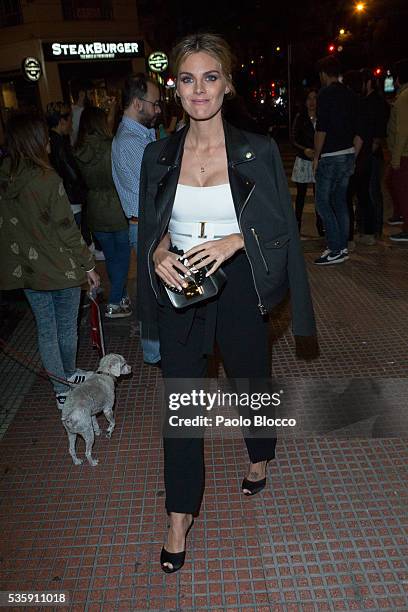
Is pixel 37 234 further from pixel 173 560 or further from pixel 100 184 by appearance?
pixel 173 560

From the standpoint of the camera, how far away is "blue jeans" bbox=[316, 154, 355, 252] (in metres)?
6.02

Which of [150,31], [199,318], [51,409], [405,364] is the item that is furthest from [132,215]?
[150,31]

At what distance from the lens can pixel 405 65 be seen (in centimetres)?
639

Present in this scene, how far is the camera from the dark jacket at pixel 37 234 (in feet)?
10.5

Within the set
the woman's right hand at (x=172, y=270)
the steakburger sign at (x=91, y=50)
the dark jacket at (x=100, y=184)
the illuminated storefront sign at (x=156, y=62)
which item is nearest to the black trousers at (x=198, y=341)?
the woman's right hand at (x=172, y=270)

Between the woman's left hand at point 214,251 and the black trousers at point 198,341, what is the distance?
18 cm

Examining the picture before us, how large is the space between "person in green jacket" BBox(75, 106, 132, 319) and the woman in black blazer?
2550mm

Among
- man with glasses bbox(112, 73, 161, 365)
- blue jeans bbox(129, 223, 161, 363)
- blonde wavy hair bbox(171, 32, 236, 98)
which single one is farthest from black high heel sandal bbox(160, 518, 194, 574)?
man with glasses bbox(112, 73, 161, 365)

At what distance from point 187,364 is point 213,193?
2.58 feet

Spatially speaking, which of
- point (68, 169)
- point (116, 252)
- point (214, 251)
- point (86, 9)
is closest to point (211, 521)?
point (214, 251)

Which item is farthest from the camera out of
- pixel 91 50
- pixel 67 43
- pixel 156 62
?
pixel 91 50

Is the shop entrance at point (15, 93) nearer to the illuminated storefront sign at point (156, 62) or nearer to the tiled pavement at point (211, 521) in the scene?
the illuminated storefront sign at point (156, 62)

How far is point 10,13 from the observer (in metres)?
19.2

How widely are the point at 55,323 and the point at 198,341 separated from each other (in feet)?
5.22
